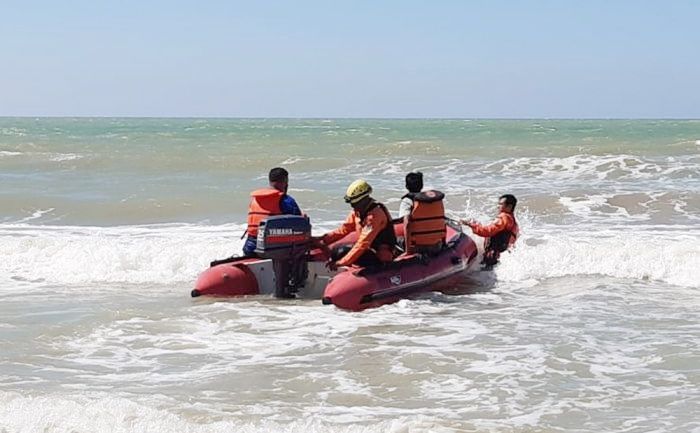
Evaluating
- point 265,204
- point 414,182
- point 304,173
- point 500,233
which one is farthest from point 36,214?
point 414,182

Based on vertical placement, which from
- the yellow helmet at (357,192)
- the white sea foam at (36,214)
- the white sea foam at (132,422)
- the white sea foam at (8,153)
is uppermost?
the yellow helmet at (357,192)

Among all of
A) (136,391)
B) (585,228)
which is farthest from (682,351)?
(585,228)

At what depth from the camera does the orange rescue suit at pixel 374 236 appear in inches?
333

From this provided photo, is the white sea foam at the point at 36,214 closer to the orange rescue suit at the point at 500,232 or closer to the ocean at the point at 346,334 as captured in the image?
the ocean at the point at 346,334

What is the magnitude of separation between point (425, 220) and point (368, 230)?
2.33 ft

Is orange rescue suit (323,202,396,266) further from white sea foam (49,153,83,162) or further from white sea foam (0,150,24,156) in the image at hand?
white sea foam (0,150,24,156)

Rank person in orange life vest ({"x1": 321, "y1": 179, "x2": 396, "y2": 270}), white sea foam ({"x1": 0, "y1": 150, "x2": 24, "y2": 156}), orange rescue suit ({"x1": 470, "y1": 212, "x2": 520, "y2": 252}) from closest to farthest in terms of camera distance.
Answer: person in orange life vest ({"x1": 321, "y1": 179, "x2": 396, "y2": 270}), orange rescue suit ({"x1": 470, "y1": 212, "x2": 520, "y2": 252}), white sea foam ({"x1": 0, "y1": 150, "x2": 24, "y2": 156})

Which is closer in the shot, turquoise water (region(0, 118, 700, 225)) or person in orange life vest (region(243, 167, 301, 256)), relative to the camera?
person in orange life vest (region(243, 167, 301, 256))

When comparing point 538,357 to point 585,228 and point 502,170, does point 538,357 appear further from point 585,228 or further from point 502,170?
point 502,170

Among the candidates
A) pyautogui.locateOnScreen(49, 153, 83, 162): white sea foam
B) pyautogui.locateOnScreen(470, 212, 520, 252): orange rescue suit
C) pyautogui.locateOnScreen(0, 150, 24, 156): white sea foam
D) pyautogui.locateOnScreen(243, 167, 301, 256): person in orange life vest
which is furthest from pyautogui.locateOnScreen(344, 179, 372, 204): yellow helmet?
pyautogui.locateOnScreen(0, 150, 24, 156): white sea foam

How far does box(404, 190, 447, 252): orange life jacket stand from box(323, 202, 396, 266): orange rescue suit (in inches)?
10.8

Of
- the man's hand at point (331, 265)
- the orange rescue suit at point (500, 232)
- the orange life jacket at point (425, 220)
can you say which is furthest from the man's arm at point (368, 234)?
the orange rescue suit at point (500, 232)

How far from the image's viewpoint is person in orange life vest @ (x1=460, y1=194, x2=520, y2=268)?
1010 cm

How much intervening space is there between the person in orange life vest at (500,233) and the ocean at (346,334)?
234 millimetres
